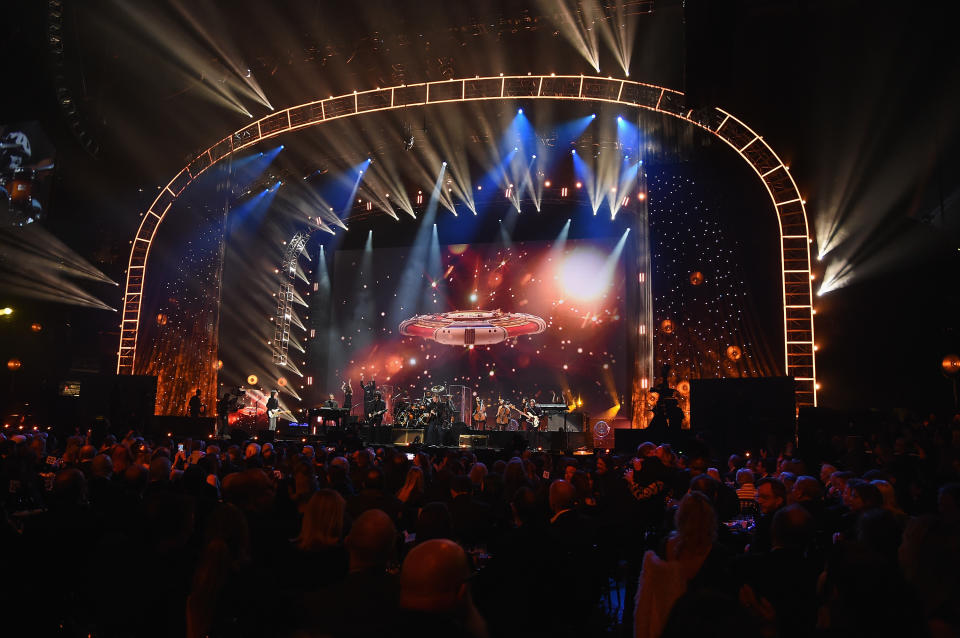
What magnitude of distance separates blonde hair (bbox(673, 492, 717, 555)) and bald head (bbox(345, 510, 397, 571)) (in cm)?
144

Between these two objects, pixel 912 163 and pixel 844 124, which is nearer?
pixel 912 163

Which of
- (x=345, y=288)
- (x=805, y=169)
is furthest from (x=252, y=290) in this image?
(x=805, y=169)

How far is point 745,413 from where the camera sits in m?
13.7

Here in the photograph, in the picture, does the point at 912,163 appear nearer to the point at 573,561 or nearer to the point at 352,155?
the point at 573,561

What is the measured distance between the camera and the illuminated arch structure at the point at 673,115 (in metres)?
15.6

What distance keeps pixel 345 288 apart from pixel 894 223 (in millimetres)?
18043

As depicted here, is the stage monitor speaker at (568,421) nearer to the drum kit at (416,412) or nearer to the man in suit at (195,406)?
the drum kit at (416,412)

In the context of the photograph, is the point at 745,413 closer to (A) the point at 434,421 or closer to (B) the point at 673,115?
(B) the point at 673,115

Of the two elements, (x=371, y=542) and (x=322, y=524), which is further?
A: (x=322, y=524)

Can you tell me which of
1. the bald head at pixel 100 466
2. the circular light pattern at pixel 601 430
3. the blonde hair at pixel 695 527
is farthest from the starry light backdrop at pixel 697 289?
the blonde hair at pixel 695 527

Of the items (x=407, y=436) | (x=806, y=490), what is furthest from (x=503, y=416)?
(x=806, y=490)

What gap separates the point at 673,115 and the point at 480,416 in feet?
36.3

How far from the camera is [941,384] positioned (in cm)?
1318

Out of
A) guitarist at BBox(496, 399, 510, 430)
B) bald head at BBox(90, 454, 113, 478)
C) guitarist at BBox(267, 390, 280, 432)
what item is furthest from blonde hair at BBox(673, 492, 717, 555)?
guitarist at BBox(267, 390, 280, 432)
